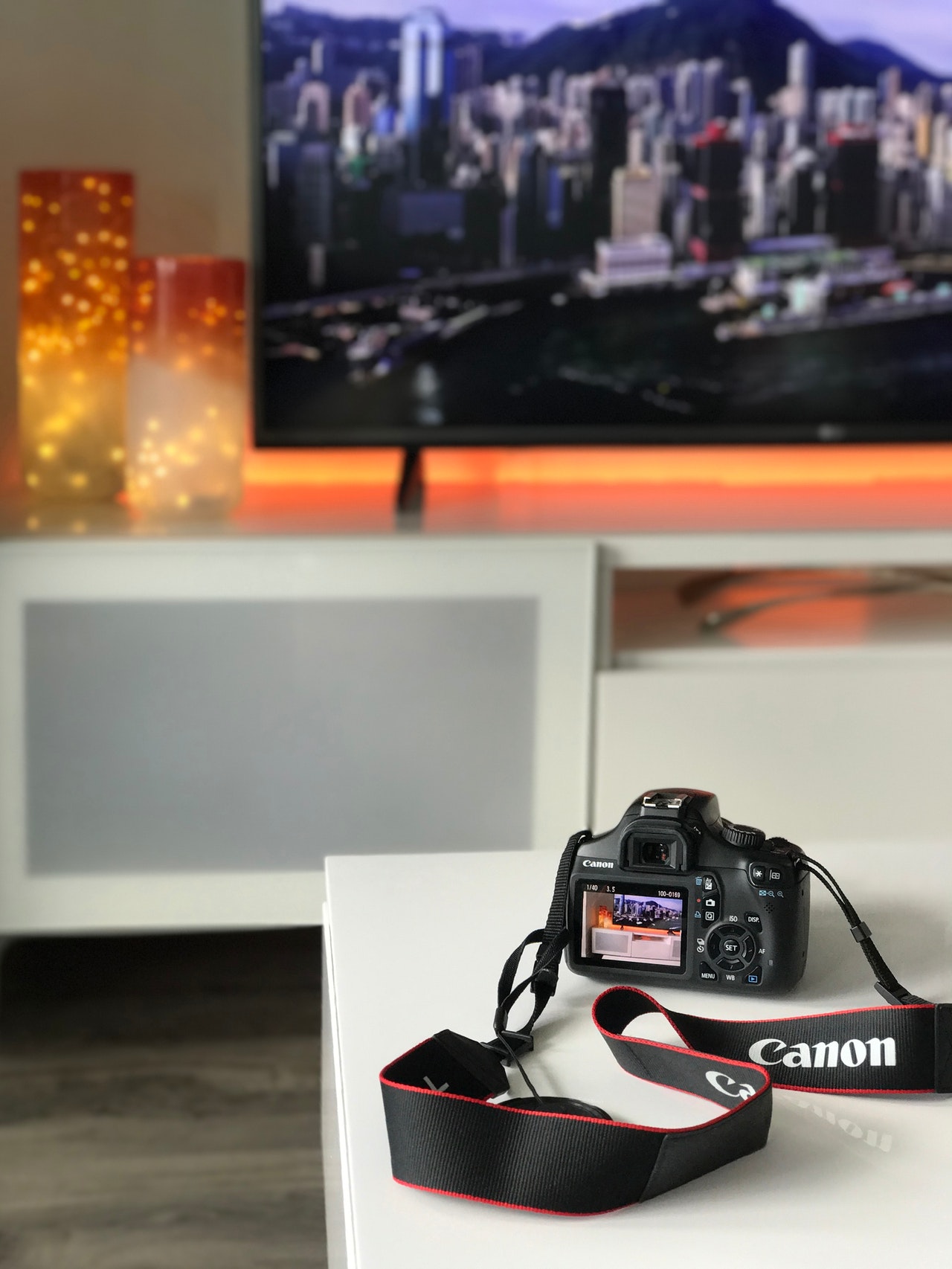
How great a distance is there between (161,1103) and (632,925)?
1.08m

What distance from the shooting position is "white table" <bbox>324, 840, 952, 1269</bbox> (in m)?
0.63

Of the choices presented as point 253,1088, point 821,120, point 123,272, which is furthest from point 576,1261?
point 821,120

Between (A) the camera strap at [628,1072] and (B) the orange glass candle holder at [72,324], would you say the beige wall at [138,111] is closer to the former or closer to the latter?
(B) the orange glass candle holder at [72,324]

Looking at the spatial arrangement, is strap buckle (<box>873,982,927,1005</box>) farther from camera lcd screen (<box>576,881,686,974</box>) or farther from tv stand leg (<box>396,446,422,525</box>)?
tv stand leg (<box>396,446,422,525</box>)

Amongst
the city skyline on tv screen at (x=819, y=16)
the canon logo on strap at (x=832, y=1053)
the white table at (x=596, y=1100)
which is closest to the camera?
the white table at (x=596, y=1100)

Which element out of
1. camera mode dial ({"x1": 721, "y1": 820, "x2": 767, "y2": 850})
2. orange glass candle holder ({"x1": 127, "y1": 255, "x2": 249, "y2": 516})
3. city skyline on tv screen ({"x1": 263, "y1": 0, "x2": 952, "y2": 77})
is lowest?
camera mode dial ({"x1": 721, "y1": 820, "x2": 767, "y2": 850})

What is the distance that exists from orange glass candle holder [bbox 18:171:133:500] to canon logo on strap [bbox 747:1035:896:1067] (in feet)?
4.93

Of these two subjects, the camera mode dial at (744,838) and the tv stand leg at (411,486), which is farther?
the tv stand leg at (411,486)

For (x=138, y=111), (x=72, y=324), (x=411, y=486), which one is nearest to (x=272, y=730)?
(x=411, y=486)

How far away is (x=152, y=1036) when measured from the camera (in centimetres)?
194

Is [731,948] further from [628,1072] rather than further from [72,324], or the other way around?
[72,324]

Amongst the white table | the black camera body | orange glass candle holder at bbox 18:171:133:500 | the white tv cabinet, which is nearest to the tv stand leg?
the white tv cabinet

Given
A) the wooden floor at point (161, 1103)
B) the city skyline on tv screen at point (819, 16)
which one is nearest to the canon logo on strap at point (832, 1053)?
the wooden floor at point (161, 1103)

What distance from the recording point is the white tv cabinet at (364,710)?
6.21 feet
